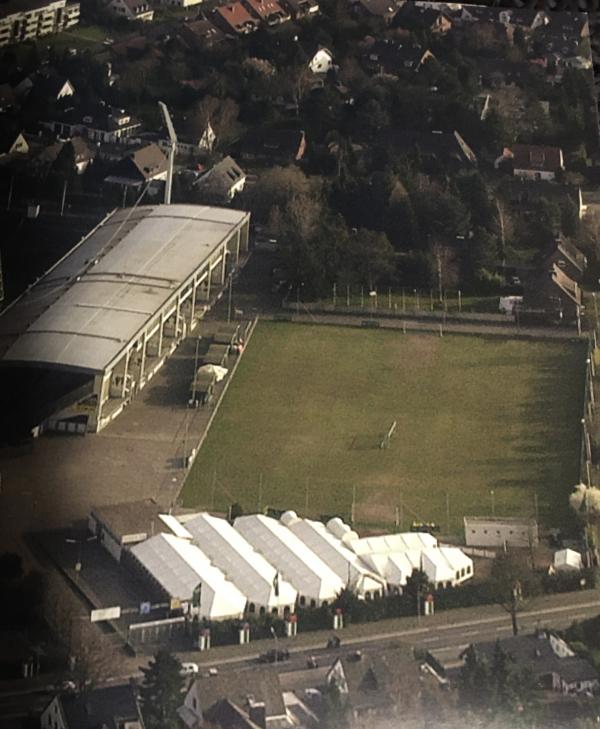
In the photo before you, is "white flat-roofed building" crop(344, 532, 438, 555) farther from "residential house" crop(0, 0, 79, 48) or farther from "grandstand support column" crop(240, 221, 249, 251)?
"residential house" crop(0, 0, 79, 48)

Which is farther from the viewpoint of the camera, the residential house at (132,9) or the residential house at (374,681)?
the residential house at (132,9)

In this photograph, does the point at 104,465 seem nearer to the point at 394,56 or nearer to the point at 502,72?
the point at 394,56

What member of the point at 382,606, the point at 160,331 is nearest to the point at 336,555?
the point at 382,606

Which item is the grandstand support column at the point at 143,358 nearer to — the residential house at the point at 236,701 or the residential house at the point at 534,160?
the residential house at the point at 236,701

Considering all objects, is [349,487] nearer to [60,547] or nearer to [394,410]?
[394,410]

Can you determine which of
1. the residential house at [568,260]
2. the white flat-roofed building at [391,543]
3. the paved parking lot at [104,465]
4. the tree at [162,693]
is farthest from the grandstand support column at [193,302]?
the tree at [162,693]

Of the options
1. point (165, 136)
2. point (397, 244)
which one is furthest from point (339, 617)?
point (165, 136)
